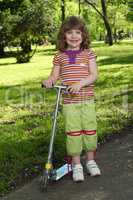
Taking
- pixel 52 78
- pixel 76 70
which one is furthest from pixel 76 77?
pixel 52 78

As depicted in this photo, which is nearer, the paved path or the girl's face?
the paved path

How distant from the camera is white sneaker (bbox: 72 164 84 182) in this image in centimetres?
571

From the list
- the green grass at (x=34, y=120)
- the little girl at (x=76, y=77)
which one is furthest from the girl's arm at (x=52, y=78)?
the green grass at (x=34, y=120)

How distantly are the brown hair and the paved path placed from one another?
1.47 m

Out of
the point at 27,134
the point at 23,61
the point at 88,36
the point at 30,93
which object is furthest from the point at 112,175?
the point at 23,61

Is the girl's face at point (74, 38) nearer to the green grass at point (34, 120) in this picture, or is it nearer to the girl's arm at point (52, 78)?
the girl's arm at point (52, 78)

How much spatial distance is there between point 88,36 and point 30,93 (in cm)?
859

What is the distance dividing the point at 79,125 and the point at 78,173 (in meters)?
0.53

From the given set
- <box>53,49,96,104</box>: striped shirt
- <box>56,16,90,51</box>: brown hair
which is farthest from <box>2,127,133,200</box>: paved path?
<box>56,16,90,51</box>: brown hair

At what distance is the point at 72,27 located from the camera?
5645 mm

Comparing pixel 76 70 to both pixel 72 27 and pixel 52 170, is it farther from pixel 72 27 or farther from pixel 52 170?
pixel 52 170

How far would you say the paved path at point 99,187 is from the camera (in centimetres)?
529

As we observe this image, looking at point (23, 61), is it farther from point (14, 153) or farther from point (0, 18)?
point (14, 153)

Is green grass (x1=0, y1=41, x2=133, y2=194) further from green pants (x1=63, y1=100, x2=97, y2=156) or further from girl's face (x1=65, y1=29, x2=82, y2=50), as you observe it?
girl's face (x1=65, y1=29, x2=82, y2=50)
